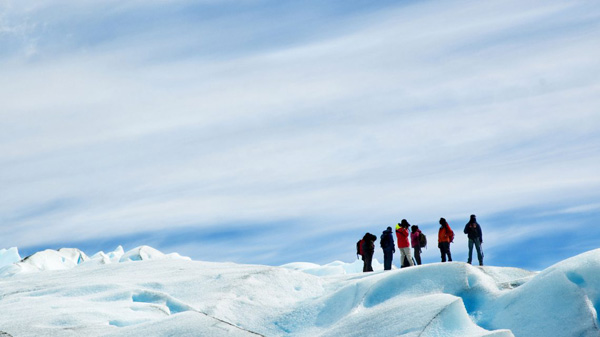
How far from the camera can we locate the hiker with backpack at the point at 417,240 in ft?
86.1

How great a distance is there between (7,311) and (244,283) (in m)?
6.26

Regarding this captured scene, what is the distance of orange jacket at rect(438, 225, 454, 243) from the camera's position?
2522 cm

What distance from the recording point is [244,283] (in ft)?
68.4

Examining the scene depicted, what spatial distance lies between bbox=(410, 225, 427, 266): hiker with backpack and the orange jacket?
990 mm

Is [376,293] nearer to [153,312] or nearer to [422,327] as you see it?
[422,327]

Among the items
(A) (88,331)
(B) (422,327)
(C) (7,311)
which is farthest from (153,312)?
(B) (422,327)

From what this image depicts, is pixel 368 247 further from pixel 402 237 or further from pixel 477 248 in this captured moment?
pixel 477 248

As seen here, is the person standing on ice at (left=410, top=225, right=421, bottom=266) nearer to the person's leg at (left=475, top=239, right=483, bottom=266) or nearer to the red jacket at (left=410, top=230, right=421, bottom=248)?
the red jacket at (left=410, top=230, right=421, bottom=248)

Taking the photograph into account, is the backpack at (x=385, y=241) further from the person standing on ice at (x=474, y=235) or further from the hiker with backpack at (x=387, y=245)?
the person standing on ice at (x=474, y=235)

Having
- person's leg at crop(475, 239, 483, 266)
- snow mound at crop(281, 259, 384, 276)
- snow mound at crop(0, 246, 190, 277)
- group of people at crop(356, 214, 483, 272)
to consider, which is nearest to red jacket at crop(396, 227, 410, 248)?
group of people at crop(356, 214, 483, 272)

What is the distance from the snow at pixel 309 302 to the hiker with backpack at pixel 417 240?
4.06 m

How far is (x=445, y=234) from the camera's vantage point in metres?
25.2

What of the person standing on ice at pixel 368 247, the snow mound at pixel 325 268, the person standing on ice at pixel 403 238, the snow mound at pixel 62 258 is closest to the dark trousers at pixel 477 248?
the person standing on ice at pixel 403 238

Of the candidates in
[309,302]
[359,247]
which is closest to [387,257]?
[359,247]
